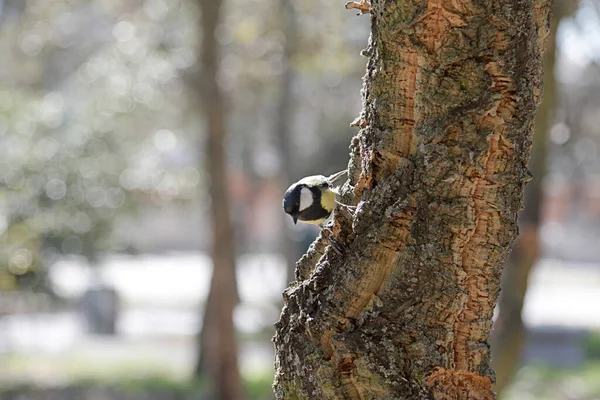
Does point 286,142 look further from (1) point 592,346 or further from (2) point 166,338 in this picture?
(1) point 592,346

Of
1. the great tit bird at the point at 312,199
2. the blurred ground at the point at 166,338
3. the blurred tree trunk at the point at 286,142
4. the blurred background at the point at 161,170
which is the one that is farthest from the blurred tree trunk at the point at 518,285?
the blurred tree trunk at the point at 286,142

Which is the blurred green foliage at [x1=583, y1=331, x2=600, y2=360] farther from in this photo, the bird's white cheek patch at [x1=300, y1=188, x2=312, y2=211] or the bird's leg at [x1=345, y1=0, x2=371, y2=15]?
the bird's leg at [x1=345, y1=0, x2=371, y2=15]

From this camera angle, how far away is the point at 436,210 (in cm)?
234

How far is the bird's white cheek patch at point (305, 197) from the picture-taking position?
3291 millimetres

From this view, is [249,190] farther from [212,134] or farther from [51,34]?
[212,134]

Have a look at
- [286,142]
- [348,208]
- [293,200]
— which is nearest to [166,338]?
[286,142]

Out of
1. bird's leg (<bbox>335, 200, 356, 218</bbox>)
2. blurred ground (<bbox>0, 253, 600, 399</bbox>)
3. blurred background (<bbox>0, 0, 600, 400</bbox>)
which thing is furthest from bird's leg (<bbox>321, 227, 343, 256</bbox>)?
blurred ground (<bbox>0, 253, 600, 399</bbox>)

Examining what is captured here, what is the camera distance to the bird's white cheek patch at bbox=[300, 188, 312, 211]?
3291mm

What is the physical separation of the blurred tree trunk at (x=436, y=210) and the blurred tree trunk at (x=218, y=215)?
7081 mm

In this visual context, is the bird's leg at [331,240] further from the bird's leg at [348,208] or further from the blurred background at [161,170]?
the blurred background at [161,170]

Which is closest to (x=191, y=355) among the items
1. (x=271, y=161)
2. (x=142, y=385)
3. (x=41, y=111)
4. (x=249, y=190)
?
(x=142, y=385)

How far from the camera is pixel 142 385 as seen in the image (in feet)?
33.9

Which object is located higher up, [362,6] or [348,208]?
[362,6]

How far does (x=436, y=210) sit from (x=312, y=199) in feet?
3.28
